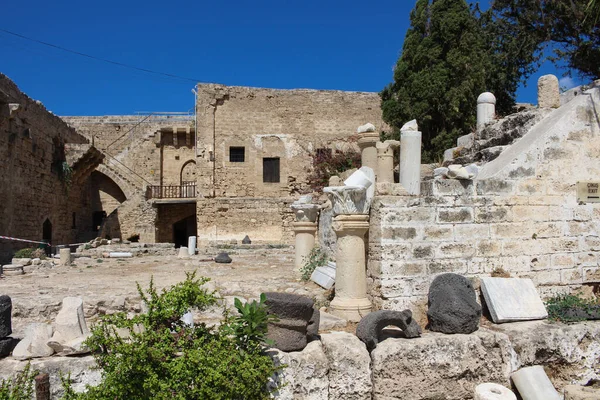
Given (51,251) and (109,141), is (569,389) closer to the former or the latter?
(51,251)

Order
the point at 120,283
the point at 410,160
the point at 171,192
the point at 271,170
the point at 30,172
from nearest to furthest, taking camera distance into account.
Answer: the point at 410,160 < the point at 120,283 < the point at 30,172 < the point at 271,170 < the point at 171,192

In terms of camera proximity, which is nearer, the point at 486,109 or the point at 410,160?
the point at 410,160

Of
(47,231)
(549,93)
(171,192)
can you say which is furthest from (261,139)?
(549,93)

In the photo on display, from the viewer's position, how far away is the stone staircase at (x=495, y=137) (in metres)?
6.89

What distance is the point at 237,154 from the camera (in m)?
23.2

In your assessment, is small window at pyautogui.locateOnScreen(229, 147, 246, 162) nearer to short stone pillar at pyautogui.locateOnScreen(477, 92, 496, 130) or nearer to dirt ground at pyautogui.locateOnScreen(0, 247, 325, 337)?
dirt ground at pyautogui.locateOnScreen(0, 247, 325, 337)

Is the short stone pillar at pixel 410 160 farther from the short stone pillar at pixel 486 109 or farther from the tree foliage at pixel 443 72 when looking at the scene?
the tree foliage at pixel 443 72

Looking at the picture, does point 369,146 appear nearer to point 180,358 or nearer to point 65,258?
point 180,358

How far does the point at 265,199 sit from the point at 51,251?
8920 millimetres

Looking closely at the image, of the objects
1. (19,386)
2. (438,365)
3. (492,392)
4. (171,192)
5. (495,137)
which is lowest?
(492,392)

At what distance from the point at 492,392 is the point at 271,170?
20.0 metres

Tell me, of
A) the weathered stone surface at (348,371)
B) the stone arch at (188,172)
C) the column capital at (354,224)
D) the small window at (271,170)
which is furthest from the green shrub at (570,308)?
the stone arch at (188,172)

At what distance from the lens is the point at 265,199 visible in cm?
2127

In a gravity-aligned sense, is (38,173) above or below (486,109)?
below
